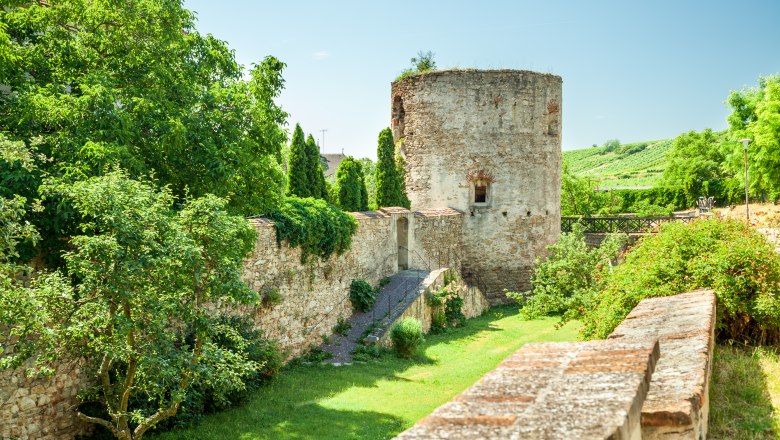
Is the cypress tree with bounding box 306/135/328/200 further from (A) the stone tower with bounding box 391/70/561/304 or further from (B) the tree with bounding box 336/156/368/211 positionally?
(A) the stone tower with bounding box 391/70/561/304

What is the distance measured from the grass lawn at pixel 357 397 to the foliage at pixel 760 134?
71.1 ft

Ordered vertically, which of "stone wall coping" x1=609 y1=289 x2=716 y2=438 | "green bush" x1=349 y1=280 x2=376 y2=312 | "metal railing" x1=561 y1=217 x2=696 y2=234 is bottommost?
"green bush" x1=349 y1=280 x2=376 y2=312

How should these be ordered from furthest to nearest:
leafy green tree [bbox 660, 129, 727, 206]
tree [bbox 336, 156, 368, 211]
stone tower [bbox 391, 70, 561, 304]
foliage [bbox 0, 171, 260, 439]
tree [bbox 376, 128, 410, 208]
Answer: leafy green tree [bbox 660, 129, 727, 206], stone tower [bbox 391, 70, 561, 304], tree [bbox 376, 128, 410, 208], tree [bbox 336, 156, 368, 211], foliage [bbox 0, 171, 260, 439]

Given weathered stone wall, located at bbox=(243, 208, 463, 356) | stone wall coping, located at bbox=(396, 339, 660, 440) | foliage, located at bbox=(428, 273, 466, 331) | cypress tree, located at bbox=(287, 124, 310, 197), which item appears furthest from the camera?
cypress tree, located at bbox=(287, 124, 310, 197)

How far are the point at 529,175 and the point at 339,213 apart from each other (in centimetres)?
1104

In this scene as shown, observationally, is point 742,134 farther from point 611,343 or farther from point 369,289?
point 611,343

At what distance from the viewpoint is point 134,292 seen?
296 inches

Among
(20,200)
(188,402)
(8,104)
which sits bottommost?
(188,402)

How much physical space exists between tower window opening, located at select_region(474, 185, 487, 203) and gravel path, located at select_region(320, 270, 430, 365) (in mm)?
5591

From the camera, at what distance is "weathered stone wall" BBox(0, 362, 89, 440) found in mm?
8414

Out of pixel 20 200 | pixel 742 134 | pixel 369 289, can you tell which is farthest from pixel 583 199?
pixel 20 200

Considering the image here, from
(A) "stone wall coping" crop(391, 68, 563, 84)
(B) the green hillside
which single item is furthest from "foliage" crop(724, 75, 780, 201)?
(B) the green hillside

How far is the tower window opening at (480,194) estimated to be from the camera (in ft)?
84.9

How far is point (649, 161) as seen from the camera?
105 meters
